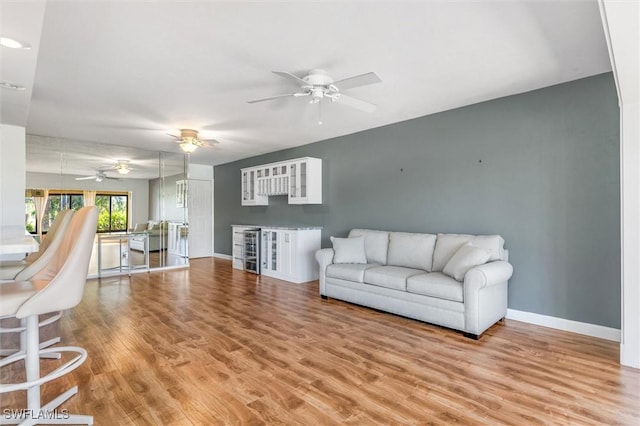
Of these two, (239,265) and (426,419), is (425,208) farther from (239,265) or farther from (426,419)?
(239,265)

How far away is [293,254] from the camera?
5719 millimetres

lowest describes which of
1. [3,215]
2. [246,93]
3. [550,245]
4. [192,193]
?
[550,245]

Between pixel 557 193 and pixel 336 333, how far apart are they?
276 centimetres

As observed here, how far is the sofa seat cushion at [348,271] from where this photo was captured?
4.11m

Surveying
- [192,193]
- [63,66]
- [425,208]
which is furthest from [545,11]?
[192,193]

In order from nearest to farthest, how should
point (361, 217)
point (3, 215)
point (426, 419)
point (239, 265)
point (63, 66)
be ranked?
point (426, 419) < point (63, 66) < point (3, 215) < point (361, 217) < point (239, 265)

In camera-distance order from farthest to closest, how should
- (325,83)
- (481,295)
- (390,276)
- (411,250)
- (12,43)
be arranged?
(411,250), (390,276), (481,295), (325,83), (12,43)

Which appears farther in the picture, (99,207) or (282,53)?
(99,207)

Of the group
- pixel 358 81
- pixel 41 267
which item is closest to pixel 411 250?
pixel 358 81

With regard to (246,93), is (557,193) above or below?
below

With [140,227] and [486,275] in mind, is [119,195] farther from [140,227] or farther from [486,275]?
[486,275]

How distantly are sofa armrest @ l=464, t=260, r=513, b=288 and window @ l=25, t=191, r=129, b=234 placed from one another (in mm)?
6010

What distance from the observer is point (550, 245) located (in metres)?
3.44

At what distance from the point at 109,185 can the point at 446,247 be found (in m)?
6.21
